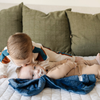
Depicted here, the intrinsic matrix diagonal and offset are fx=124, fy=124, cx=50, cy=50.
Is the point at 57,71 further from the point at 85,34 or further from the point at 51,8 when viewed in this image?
the point at 51,8

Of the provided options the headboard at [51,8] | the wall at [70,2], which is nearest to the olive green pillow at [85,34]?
the headboard at [51,8]

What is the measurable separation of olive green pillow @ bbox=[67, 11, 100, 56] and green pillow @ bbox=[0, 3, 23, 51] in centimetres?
64

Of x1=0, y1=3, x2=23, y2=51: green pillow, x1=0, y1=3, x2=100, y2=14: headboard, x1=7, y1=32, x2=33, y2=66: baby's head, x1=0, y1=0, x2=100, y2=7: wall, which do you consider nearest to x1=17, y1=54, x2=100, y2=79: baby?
x1=7, y1=32, x2=33, y2=66: baby's head

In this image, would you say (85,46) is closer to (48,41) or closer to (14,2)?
(48,41)

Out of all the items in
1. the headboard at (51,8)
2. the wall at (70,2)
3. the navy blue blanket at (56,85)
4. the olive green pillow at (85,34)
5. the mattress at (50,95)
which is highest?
the wall at (70,2)

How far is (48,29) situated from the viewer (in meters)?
1.45

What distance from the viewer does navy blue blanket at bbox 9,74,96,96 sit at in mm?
764

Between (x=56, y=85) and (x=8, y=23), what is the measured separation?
0.99 m

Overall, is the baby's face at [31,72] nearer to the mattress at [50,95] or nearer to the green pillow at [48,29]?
the mattress at [50,95]

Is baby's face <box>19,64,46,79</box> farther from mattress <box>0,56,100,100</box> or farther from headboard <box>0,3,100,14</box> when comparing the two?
headboard <box>0,3,100,14</box>

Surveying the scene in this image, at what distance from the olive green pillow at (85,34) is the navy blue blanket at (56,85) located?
23.9 inches

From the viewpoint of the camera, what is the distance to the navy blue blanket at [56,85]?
0.76 metres

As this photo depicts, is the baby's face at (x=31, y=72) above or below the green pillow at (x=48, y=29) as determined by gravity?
below

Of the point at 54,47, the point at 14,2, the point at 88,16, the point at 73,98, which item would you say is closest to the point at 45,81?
the point at 73,98
